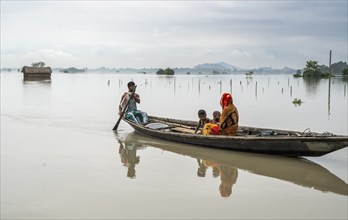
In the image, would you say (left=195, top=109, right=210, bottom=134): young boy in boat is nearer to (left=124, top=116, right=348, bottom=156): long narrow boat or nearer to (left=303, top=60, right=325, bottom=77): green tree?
(left=124, top=116, right=348, bottom=156): long narrow boat

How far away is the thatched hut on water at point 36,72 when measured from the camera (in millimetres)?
56169

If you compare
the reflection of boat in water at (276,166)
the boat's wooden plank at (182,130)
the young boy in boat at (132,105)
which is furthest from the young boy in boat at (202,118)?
the young boy in boat at (132,105)

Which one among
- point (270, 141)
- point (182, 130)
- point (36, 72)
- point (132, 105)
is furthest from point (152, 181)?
point (36, 72)

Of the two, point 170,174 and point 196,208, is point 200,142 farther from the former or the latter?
point 196,208

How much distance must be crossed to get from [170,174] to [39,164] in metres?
2.70

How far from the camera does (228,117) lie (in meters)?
8.64

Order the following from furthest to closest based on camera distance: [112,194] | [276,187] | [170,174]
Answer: [170,174]
[276,187]
[112,194]

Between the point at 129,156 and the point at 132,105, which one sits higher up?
the point at 132,105

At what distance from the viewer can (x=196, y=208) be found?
17.8 feet

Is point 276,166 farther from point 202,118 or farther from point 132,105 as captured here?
point 132,105

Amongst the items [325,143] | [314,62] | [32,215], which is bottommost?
[32,215]

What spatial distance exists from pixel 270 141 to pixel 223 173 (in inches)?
53.8

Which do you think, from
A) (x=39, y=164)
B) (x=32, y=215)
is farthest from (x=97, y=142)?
(x=32, y=215)

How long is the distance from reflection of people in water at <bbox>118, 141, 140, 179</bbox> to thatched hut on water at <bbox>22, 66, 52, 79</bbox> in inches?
1972
